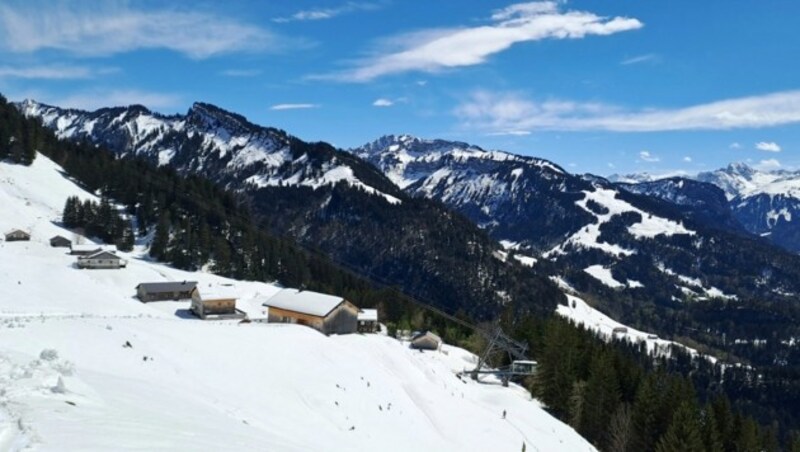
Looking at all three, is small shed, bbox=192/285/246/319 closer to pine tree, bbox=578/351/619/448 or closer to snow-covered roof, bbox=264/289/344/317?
snow-covered roof, bbox=264/289/344/317

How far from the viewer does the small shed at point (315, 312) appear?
2709 inches

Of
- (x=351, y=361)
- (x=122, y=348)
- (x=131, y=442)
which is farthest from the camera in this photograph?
(x=351, y=361)

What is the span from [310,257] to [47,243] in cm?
6492

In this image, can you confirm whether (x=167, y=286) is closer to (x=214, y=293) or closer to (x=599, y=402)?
(x=214, y=293)

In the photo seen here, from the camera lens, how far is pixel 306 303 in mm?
71938

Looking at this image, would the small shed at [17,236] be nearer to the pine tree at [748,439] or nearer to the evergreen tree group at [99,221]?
the evergreen tree group at [99,221]

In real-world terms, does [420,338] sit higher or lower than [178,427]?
lower

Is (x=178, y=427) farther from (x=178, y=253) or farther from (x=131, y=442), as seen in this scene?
(x=178, y=253)

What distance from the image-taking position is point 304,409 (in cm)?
2991

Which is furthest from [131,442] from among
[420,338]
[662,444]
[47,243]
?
[47,243]

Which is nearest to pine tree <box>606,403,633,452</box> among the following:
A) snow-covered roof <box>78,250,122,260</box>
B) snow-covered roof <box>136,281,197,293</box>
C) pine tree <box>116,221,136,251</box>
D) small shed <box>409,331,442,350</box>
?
small shed <box>409,331,442,350</box>

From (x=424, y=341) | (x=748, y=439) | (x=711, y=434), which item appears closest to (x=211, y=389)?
(x=711, y=434)

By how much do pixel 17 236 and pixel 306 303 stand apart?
5544cm

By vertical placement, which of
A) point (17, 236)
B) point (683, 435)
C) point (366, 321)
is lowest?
point (366, 321)
